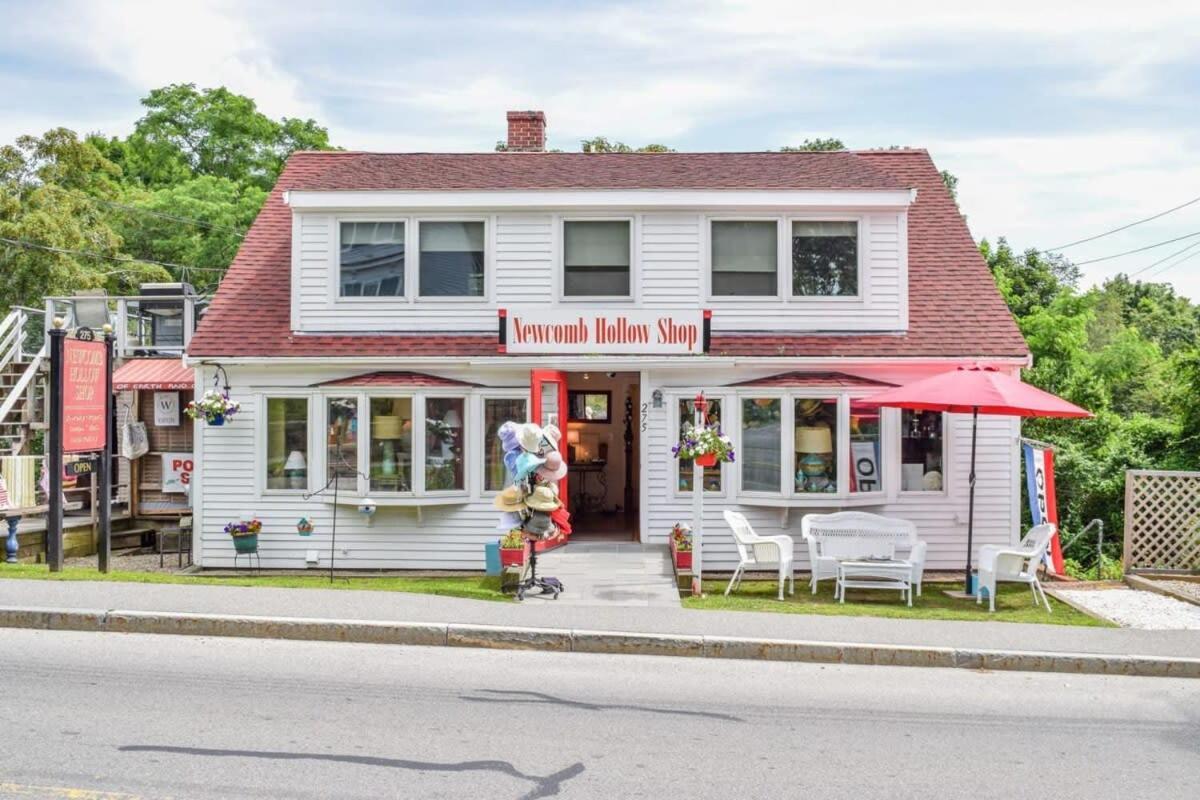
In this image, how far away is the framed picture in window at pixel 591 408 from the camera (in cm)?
1923

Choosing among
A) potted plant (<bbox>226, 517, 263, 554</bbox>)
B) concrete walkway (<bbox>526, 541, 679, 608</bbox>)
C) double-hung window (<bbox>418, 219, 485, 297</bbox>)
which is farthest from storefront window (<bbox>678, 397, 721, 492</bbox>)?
potted plant (<bbox>226, 517, 263, 554</bbox>)

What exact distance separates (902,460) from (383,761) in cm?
1068

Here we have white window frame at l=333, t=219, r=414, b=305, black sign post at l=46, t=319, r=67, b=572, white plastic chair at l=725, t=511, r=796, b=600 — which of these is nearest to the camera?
black sign post at l=46, t=319, r=67, b=572

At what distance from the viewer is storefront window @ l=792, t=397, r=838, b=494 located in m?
14.6

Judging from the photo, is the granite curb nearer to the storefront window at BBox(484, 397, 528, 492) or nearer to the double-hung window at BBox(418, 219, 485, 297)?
the storefront window at BBox(484, 397, 528, 492)

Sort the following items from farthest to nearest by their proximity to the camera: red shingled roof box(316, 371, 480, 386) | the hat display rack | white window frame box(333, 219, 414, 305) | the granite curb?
white window frame box(333, 219, 414, 305), red shingled roof box(316, 371, 480, 386), the hat display rack, the granite curb

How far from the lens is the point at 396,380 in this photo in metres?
14.8

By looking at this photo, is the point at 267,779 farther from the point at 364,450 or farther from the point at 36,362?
the point at 36,362

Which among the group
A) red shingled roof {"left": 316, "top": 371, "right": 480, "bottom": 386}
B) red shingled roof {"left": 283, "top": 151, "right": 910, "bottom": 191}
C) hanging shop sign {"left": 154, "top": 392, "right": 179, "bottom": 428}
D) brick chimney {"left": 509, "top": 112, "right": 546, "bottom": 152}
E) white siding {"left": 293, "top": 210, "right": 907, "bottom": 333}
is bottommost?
hanging shop sign {"left": 154, "top": 392, "right": 179, "bottom": 428}

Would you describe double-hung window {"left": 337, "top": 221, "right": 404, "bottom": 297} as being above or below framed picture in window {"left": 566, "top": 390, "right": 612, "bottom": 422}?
above

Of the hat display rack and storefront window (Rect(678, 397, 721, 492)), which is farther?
storefront window (Rect(678, 397, 721, 492))

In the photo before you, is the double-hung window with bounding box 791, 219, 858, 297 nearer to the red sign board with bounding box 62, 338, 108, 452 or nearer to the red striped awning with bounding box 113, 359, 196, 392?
the red sign board with bounding box 62, 338, 108, 452

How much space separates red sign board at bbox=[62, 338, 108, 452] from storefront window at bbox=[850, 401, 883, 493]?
10.1 metres

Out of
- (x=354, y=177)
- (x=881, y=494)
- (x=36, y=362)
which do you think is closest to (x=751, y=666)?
(x=881, y=494)
